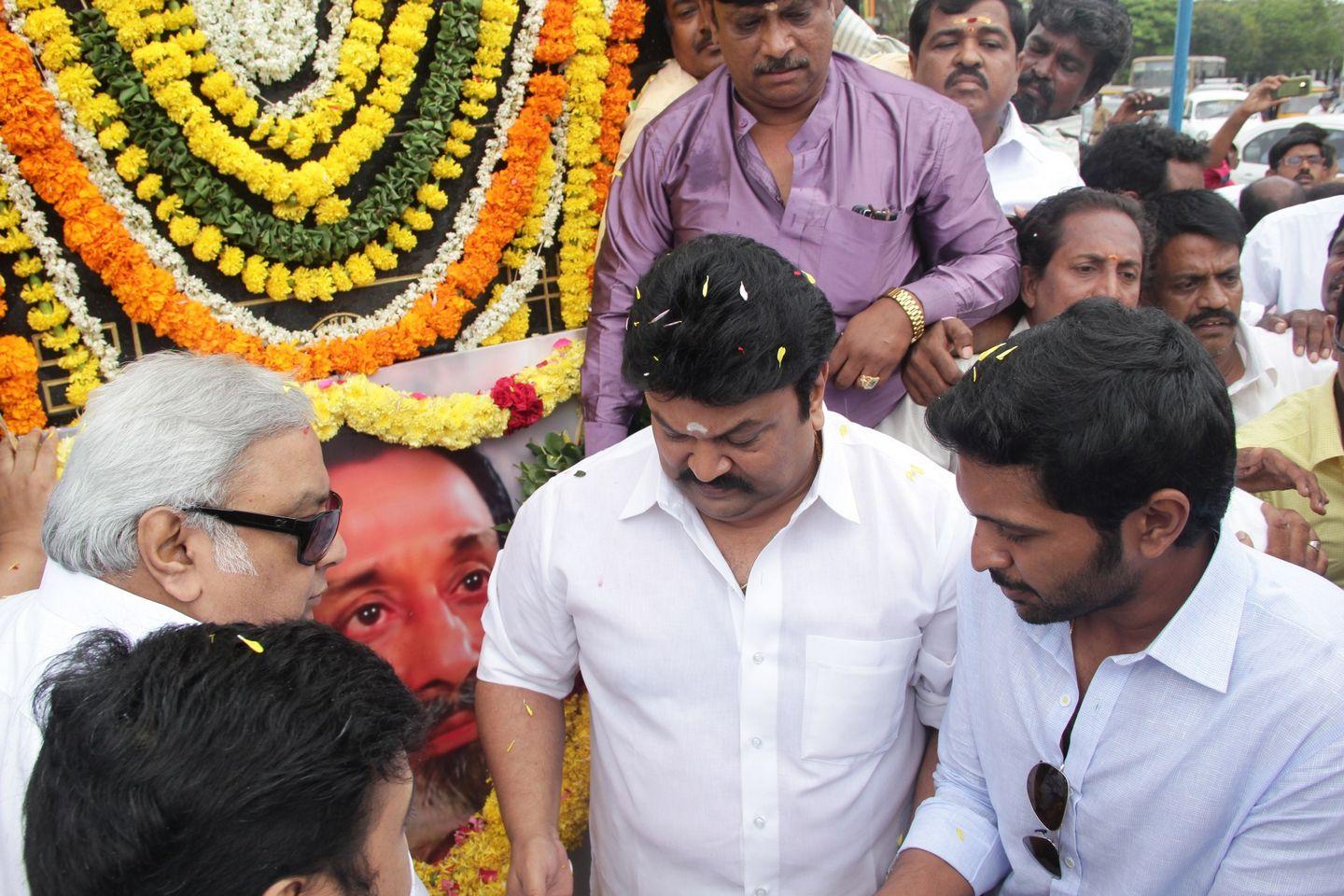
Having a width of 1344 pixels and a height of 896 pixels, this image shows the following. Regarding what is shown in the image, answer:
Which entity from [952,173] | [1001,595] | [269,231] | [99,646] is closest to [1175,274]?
[952,173]

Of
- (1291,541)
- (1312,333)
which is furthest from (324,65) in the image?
(1312,333)

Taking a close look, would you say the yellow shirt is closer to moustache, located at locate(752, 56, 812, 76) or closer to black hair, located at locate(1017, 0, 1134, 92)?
moustache, located at locate(752, 56, 812, 76)

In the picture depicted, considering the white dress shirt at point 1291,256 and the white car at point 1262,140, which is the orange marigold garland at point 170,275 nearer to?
the white dress shirt at point 1291,256

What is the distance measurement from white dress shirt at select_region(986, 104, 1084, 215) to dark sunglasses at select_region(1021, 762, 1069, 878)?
233 cm

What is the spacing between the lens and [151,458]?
180 cm

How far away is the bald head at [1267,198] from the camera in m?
5.73

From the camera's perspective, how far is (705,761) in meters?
2.06

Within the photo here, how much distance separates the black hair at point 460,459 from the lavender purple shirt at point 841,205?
Result: 1.47 feet

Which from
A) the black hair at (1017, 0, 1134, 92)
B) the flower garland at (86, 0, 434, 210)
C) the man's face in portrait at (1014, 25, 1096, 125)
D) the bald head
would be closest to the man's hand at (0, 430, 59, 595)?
the flower garland at (86, 0, 434, 210)

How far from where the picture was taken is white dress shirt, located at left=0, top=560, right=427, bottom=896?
1532mm

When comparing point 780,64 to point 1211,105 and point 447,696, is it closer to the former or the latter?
point 447,696

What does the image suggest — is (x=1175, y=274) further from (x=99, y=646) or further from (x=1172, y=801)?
(x=99, y=646)

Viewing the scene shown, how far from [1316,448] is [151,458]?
2484mm

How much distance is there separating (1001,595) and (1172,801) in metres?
0.42
